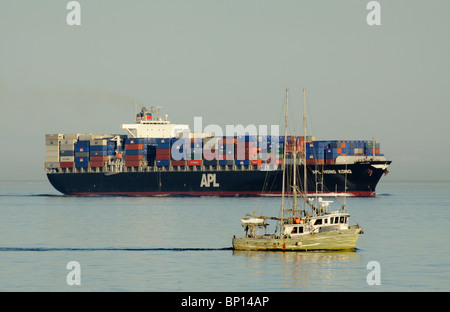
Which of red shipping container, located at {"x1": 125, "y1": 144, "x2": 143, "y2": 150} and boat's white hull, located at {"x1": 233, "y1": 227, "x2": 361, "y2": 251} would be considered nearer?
boat's white hull, located at {"x1": 233, "y1": 227, "x2": 361, "y2": 251}

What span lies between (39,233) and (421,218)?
43017mm

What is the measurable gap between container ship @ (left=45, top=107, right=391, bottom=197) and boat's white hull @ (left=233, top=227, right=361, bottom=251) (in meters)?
64.2

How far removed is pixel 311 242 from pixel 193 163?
275 ft

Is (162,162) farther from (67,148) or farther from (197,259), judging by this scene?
(197,259)

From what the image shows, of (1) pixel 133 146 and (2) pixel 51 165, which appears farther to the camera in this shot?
(2) pixel 51 165

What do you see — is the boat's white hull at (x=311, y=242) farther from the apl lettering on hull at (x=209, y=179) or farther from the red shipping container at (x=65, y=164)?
the red shipping container at (x=65, y=164)

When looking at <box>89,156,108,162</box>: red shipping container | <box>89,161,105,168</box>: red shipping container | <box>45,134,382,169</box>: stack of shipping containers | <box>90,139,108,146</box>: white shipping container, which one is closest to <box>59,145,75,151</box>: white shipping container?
<box>45,134,382,169</box>: stack of shipping containers

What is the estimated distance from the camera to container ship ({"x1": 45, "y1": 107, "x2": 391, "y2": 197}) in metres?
125

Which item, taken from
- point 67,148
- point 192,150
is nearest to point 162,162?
point 192,150

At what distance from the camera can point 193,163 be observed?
134625 mm

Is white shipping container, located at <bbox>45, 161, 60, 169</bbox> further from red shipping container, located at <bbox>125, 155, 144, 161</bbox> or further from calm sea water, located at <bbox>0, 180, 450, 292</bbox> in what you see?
calm sea water, located at <bbox>0, 180, 450, 292</bbox>

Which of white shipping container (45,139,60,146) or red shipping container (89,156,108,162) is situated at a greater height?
white shipping container (45,139,60,146)

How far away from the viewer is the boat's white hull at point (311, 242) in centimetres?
5156
